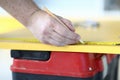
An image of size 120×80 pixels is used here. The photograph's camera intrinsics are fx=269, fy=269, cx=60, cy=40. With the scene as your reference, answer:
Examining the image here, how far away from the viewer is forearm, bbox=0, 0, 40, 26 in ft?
2.69

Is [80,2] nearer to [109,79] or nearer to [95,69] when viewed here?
[109,79]

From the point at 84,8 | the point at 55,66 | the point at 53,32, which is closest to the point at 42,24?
the point at 53,32

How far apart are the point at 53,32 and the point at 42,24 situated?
41mm

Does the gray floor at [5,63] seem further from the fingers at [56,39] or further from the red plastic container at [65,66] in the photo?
the fingers at [56,39]

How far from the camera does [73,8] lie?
198 cm

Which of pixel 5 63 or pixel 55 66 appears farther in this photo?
pixel 5 63

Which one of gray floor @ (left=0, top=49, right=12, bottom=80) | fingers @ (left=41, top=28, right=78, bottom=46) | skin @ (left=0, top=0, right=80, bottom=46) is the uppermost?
skin @ (left=0, top=0, right=80, bottom=46)

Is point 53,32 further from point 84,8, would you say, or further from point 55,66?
point 84,8

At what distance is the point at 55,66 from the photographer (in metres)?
0.85

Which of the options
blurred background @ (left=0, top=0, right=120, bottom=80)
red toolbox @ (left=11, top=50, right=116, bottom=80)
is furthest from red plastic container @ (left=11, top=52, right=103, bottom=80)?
blurred background @ (left=0, top=0, right=120, bottom=80)

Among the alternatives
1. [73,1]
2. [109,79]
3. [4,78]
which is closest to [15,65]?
[109,79]

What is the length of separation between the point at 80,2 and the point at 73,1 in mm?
51

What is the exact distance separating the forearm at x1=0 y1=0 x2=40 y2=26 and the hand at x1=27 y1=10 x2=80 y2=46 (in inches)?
1.8

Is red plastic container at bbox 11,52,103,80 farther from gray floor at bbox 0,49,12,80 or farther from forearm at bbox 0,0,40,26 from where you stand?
gray floor at bbox 0,49,12,80
